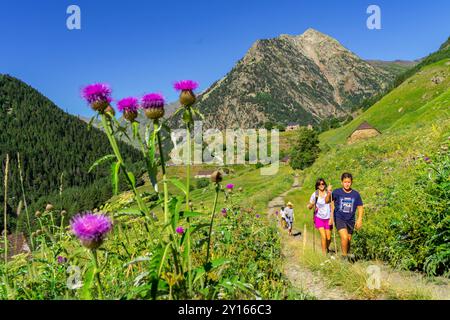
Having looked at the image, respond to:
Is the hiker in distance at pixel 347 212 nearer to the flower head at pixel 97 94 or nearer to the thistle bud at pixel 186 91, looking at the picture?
the thistle bud at pixel 186 91

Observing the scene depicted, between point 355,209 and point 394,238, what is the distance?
996 mm

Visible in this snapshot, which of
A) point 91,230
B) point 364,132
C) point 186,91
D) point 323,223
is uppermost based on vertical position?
point 364,132

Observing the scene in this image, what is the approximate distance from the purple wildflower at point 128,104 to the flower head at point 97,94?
25 centimetres

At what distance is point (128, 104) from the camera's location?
12.4 feet

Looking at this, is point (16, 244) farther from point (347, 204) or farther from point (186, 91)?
point (347, 204)

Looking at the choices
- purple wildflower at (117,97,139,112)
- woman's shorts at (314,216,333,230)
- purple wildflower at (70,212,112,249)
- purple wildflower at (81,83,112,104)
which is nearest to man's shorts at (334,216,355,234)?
woman's shorts at (314,216,333,230)

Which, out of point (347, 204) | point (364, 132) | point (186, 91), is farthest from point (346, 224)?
point (364, 132)

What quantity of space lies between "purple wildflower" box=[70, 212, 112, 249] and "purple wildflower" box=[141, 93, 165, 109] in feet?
4.25


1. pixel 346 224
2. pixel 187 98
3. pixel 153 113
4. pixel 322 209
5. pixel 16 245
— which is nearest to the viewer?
pixel 153 113

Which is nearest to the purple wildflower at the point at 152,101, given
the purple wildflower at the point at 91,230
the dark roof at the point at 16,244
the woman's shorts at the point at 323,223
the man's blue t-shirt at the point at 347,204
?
the purple wildflower at the point at 91,230

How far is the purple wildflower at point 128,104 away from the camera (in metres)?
3.77

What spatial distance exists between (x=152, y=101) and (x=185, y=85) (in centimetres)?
41

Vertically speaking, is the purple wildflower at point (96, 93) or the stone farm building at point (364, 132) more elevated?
the stone farm building at point (364, 132)
